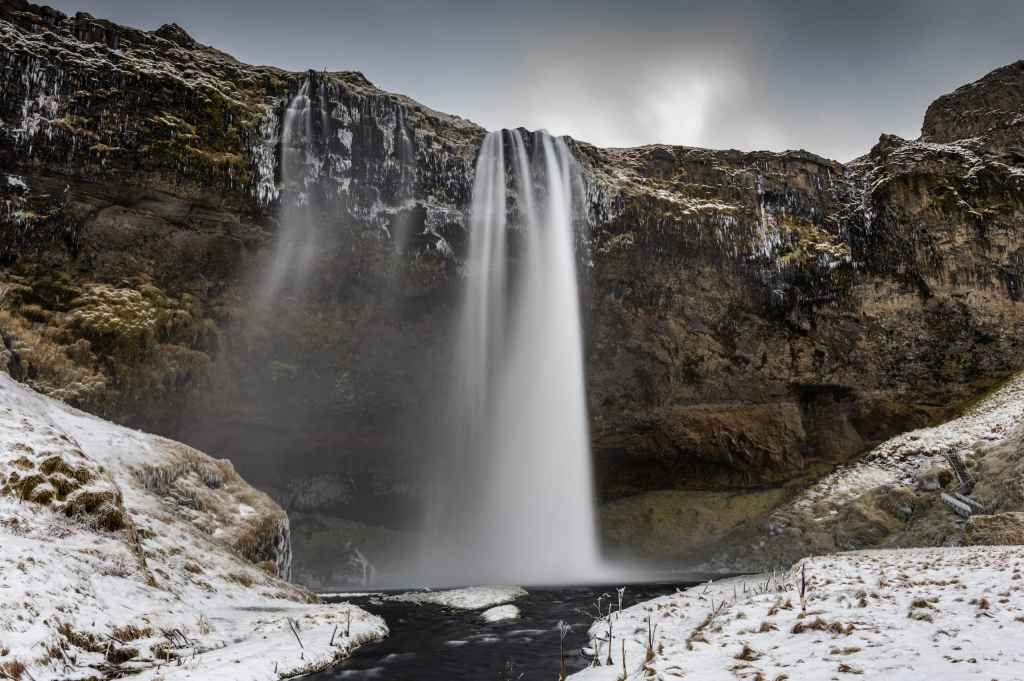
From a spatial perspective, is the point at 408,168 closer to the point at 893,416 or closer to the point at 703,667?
the point at 703,667

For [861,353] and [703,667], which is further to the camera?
[861,353]

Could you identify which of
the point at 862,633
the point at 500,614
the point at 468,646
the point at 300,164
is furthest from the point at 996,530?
the point at 300,164

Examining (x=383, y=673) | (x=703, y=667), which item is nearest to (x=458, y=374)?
(x=383, y=673)

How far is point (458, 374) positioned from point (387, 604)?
1569 centimetres

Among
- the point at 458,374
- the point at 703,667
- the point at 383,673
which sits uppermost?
the point at 458,374

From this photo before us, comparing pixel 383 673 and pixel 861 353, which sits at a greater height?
pixel 861 353

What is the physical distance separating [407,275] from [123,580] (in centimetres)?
2094

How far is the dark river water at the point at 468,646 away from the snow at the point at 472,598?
56 centimetres

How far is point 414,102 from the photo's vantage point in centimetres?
2809

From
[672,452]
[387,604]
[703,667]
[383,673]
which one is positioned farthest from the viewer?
[672,452]

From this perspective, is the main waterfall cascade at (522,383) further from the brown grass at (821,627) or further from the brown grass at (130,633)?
the brown grass at (130,633)

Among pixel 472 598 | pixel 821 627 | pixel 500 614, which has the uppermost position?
pixel 821 627

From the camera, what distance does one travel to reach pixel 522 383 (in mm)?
31984

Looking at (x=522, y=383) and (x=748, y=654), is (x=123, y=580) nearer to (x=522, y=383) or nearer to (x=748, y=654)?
(x=748, y=654)
